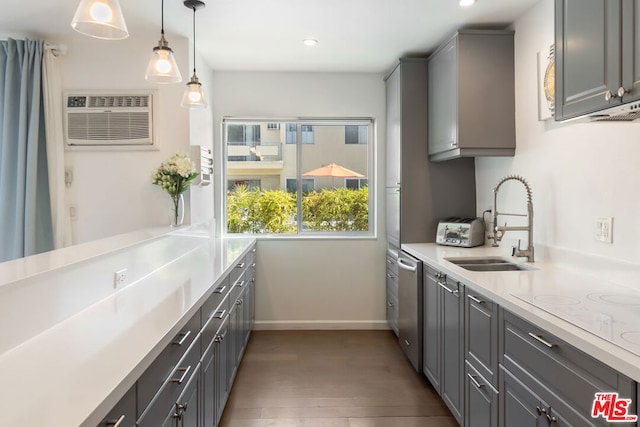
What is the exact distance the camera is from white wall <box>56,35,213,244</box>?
3422 millimetres

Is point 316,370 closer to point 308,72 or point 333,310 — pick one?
point 333,310

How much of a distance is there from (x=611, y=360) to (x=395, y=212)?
2.80m

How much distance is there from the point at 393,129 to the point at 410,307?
166 cm

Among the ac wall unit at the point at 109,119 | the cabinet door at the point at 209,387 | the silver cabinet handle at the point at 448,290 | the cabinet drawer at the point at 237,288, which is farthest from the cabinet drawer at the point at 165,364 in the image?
the ac wall unit at the point at 109,119

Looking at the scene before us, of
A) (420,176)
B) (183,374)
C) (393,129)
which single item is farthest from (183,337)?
(393,129)

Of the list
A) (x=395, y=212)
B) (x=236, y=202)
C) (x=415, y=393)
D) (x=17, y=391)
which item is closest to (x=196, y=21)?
(x=236, y=202)

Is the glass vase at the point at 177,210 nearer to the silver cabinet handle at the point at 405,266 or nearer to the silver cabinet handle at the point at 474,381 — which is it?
the silver cabinet handle at the point at 405,266

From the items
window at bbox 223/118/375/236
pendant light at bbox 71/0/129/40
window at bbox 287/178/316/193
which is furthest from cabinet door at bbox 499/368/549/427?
window at bbox 287/178/316/193

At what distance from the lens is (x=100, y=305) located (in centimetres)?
177

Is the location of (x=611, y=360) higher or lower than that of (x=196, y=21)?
lower

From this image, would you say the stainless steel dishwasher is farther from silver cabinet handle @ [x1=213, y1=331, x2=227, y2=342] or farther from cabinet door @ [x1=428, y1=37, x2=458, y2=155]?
silver cabinet handle @ [x1=213, y1=331, x2=227, y2=342]

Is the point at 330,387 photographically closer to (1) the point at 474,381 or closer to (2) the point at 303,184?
(1) the point at 474,381

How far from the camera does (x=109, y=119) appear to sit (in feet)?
11.2

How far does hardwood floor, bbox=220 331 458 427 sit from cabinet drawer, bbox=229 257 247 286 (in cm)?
78
